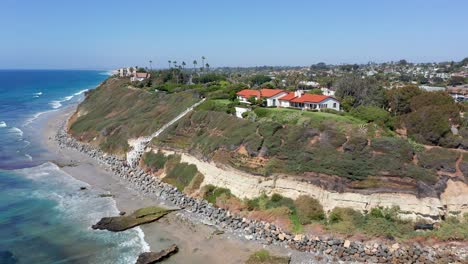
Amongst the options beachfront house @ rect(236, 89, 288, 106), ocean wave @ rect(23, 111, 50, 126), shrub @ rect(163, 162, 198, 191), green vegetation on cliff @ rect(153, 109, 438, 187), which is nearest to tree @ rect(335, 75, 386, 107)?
beachfront house @ rect(236, 89, 288, 106)

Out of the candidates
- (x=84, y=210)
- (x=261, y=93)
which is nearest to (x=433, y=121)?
(x=261, y=93)

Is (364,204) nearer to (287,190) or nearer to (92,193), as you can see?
(287,190)

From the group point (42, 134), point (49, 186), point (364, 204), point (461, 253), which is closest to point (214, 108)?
point (49, 186)

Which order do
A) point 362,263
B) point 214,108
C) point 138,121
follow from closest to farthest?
point 362,263 → point 214,108 → point 138,121

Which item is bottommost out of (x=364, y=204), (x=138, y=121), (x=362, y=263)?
(x=362, y=263)

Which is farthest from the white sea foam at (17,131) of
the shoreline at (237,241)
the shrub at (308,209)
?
the shrub at (308,209)

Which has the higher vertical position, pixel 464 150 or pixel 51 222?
pixel 464 150

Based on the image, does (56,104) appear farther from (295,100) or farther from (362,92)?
(362,92)
